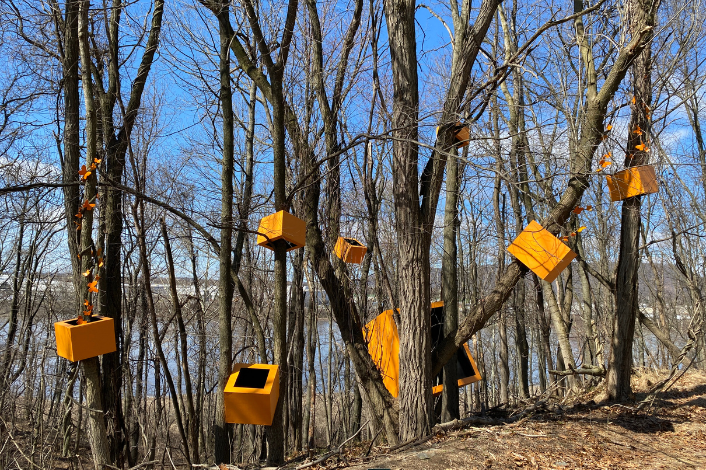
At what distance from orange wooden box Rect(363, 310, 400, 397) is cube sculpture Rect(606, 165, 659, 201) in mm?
2972

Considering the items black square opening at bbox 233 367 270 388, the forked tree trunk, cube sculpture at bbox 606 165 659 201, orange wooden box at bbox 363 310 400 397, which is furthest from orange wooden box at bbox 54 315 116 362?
the forked tree trunk

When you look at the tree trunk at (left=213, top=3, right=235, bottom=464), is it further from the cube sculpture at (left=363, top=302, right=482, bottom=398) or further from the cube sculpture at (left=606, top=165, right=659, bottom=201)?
the cube sculpture at (left=606, top=165, right=659, bottom=201)

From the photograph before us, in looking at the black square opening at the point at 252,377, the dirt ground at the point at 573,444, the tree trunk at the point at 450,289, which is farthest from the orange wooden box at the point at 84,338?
the tree trunk at the point at 450,289

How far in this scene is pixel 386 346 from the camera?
19.7 feet

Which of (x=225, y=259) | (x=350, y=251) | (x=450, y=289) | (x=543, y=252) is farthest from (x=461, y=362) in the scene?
(x=225, y=259)

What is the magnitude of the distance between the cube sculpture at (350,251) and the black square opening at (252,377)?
1.70 meters

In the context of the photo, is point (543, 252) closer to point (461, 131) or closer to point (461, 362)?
point (461, 131)

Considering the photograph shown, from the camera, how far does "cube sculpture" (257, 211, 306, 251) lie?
4.41 metres

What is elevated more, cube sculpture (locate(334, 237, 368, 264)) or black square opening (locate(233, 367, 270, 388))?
cube sculpture (locate(334, 237, 368, 264))

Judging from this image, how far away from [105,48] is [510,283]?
5796mm

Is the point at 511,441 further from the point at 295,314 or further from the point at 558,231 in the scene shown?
the point at 295,314

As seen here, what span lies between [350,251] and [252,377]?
1865 millimetres

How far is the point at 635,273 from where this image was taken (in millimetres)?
6066

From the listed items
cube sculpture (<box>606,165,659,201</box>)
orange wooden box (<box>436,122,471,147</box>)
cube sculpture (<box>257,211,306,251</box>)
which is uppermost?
orange wooden box (<box>436,122,471,147</box>)
